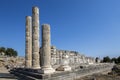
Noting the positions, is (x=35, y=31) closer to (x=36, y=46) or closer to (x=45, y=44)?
(x=36, y=46)

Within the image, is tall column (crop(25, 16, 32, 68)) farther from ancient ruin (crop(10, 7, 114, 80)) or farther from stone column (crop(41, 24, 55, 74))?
stone column (crop(41, 24, 55, 74))

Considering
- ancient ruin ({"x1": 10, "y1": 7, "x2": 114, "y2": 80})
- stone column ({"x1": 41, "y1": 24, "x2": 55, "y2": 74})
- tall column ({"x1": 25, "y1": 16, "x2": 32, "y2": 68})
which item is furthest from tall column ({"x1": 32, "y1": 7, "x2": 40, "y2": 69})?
stone column ({"x1": 41, "y1": 24, "x2": 55, "y2": 74})

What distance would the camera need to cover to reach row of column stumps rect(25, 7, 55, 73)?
18.2 m

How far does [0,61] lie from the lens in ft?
140

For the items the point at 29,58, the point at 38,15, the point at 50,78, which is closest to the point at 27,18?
the point at 38,15

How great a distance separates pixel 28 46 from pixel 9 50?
176ft

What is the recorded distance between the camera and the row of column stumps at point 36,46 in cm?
1822

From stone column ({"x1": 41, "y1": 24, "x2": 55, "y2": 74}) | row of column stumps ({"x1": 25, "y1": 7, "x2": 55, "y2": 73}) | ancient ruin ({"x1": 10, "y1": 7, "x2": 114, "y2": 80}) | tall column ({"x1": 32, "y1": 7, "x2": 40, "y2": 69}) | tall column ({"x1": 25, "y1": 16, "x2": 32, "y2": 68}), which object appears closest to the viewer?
ancient ruin ({"x1": 10, "y1": 7, "x2": 114, "y2": 80})

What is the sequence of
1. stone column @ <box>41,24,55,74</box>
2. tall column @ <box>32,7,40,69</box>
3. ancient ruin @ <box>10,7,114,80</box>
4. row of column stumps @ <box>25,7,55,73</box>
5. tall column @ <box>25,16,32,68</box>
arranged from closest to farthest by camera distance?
ancient ruin @ <box>10,7,114,80</box> < row of column stumps @ <box>25,7,55,73</box> < stone column @ <box>41,24,55,74</box> < tall column @ <box>32,7,40,69</box> < tall column @ <box>25,16,32,68</box>

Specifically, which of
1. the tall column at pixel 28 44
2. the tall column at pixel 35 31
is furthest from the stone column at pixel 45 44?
the tall column at pixel 28 44

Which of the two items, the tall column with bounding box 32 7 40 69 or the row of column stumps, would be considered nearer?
the row of column stumps

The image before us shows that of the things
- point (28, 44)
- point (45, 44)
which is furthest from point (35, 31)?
point (45, 44)

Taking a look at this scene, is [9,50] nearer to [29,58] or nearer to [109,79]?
[29,58]

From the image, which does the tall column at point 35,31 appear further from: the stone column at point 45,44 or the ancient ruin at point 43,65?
the stone column at point 45,44
